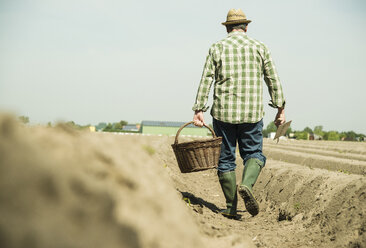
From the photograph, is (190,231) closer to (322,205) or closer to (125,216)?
(125,216)

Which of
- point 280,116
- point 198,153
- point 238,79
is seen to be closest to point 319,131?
point 280,116

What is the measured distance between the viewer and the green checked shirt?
4500mm

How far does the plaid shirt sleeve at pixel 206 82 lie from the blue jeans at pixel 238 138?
0.24 metres

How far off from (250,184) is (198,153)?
636mm

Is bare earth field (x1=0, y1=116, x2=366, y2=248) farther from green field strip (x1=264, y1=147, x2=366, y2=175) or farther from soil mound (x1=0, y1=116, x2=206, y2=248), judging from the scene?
green field strip (x1=264, y1=147, x2=366, y2=175)

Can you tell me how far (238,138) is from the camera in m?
4.70

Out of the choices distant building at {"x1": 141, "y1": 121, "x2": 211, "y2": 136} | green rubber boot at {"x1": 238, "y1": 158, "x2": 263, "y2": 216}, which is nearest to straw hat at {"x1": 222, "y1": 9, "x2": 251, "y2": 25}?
green rubber boot at {"x1": 238, "y1": 158, "x2": 263, "y2": 216}

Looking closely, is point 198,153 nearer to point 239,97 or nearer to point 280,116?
point 239,97

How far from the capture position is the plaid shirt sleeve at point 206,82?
4.62 metres

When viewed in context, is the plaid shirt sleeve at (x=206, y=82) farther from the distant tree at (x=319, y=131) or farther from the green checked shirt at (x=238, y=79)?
the distant tree at (x=319, y=131)

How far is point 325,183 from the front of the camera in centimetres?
455

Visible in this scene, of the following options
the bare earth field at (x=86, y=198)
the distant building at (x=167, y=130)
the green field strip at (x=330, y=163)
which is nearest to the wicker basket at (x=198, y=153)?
the bare earth field at (x=86, y=198)

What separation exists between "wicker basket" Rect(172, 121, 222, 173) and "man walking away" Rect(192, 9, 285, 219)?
0.19 metres

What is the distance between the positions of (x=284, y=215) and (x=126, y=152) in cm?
293
